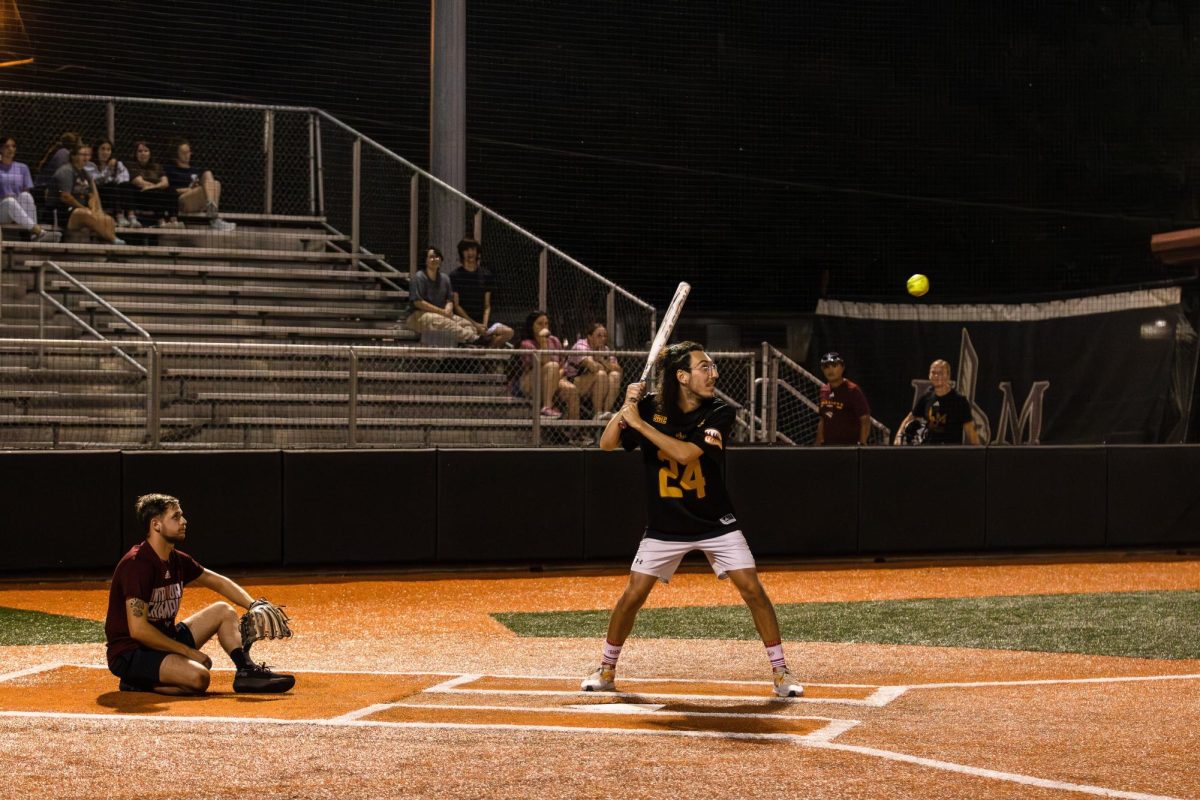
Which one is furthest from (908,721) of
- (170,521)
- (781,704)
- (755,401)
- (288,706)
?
(755,401)

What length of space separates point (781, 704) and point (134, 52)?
1845 cm

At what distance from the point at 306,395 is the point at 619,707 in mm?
7243

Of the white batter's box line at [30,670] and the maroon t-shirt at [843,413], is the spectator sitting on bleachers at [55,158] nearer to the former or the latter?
the maroon t-shirt at [843,413]

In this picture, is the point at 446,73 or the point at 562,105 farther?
the point at 562,105

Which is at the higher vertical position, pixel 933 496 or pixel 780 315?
pixel 780 315

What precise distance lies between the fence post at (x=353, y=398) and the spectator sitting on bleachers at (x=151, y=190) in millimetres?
4781

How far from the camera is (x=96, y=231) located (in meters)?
Answer: 16.2

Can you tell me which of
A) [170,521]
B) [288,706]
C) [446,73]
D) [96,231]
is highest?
[446,73]

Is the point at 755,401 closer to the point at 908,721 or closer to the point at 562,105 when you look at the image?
the point at 908,721

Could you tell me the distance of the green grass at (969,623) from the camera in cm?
934

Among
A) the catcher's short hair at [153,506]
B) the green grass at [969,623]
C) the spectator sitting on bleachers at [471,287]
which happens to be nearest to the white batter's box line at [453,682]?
the catcher's short hair at [153,506]

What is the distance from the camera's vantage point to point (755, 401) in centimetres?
1412

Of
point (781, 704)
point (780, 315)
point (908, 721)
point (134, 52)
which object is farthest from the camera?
point (780, 315)

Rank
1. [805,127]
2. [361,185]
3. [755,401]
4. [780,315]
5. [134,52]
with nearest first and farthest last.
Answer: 1. [755,401]
2. [361,185]
3. [134,52]
4. [780,315]
5. [805,127]
